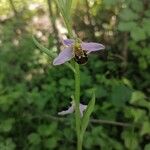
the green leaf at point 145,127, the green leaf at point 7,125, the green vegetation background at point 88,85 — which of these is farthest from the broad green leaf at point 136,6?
the green leaf at point 7,125

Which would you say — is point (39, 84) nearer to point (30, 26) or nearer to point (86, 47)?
point (30, 26)

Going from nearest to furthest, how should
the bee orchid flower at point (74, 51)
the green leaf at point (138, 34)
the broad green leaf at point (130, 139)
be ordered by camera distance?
the bee orchid flower at point (74, 51), the green leaf at point (138, 34), the broad green leaf at point (130, 139)

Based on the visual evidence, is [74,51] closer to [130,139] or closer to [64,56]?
[64,56]

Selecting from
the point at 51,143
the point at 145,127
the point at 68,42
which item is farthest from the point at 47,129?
the point at 68,42

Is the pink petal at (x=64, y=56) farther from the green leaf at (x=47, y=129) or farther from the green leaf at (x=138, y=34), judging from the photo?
Answer: the green leaf at (x=47, y=129)

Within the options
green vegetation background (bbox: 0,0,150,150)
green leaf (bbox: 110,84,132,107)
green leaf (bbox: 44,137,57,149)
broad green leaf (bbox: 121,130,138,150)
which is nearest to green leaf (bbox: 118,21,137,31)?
green vegetation background (bbox: 0,0,150,150)

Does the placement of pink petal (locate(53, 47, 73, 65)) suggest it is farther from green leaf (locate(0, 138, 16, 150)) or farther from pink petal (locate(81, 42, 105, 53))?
green leaf (locate(0, 138, 16, 150))

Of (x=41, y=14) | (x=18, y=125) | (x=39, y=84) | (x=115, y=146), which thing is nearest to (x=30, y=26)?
(x=41, y=14)
